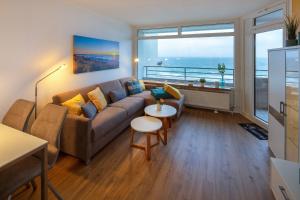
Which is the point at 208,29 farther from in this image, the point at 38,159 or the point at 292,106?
the point at 38,159

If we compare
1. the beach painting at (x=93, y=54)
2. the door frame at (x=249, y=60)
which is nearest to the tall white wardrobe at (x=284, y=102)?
the door frame at (x=249, y=60)

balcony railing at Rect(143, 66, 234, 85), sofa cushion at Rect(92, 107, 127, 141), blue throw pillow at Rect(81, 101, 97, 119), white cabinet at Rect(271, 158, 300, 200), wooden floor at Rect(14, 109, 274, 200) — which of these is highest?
balcony railing at Rect(143, 66, 234, 85)

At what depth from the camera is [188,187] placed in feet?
6.66

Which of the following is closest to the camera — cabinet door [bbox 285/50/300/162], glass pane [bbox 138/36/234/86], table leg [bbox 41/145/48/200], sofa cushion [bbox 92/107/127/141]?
table leg [bbox 41/145/48/200]

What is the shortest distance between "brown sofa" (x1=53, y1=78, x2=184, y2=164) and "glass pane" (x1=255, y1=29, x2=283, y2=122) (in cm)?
179

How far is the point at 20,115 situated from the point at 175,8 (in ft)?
11.0

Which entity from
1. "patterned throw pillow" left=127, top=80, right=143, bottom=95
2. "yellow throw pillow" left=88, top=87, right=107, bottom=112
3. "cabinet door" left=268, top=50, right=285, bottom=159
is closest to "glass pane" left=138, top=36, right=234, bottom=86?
"patterned throw pillow" left=127, top=80, right=143, bottom=95

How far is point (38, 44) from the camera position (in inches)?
109

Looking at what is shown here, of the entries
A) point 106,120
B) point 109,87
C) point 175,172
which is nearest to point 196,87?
point 109,87

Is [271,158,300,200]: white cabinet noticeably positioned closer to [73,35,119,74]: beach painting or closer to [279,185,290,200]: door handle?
[279,185,290,200]: door handle

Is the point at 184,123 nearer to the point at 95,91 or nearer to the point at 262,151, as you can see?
the point at 262,151

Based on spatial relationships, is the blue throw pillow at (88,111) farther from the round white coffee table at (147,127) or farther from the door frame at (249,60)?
the door frame at (249,60)

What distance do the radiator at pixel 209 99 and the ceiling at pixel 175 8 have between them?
1914mm

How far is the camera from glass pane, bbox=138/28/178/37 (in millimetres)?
5434
